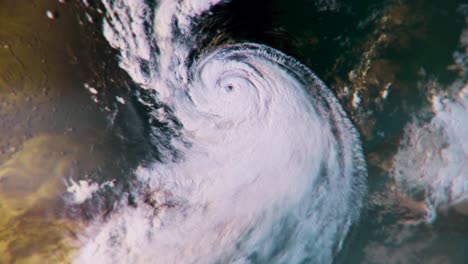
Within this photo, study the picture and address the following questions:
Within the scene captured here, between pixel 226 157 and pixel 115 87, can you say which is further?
pixel 226 157

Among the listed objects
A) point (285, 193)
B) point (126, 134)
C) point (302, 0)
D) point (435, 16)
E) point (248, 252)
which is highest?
point (435, 16)

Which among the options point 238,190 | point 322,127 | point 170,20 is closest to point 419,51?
point 322,127

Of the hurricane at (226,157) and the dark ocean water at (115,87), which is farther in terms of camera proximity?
the hurricane at (226,157)

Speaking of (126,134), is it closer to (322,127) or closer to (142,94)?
(142,94)

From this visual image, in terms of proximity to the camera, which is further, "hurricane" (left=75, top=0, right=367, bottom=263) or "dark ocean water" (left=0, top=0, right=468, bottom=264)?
"hurricane" (left=75, top=0, right=367, bottom=263)
